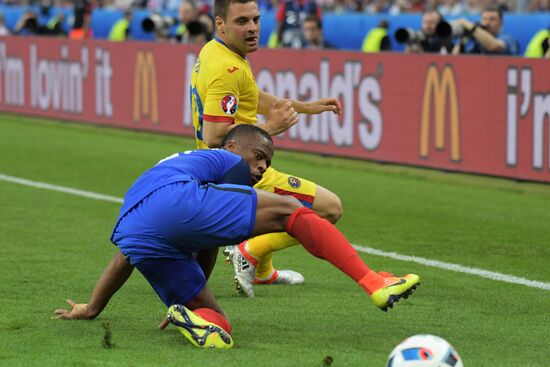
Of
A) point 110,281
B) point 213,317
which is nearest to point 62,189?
point 110,281

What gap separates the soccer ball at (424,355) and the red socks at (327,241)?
31.5 inches

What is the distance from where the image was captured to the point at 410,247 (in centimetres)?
1045

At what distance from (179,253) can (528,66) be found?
7.96m

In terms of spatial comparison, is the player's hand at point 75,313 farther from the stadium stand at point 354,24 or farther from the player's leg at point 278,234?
the stadium stand at point 354,24

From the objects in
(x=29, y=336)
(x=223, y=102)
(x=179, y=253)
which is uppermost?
(x=223, y=102)

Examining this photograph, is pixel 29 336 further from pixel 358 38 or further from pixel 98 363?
pixel 358 38

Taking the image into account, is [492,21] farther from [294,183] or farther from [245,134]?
[245,134]

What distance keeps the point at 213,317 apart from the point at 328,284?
6.89ft

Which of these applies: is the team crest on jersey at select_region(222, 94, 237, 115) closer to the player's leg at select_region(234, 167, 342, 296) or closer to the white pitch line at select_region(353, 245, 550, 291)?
the player's leg at select_region(234, 167, 342, 296)

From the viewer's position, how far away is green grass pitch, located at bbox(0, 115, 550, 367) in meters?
6.55

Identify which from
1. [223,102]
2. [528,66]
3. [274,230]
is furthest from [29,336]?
[528,66]

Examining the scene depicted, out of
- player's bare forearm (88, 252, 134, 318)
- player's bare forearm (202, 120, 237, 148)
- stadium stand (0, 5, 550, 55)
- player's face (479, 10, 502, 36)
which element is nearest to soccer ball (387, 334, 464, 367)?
player's bare forearm (88, 252, 134, 318)

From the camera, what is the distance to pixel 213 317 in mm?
6777

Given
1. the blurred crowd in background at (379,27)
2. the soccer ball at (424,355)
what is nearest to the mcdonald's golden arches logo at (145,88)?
the blurred crowd in background at (379,27)
